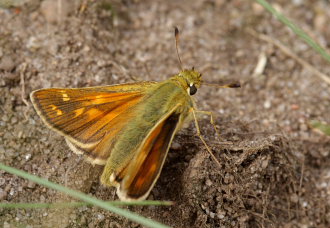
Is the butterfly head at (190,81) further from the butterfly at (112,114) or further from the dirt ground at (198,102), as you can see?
the dirt ground at (198,102)

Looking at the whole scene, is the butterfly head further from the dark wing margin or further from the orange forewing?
the orange forewing

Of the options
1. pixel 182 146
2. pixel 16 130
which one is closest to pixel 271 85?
pixel 182 146

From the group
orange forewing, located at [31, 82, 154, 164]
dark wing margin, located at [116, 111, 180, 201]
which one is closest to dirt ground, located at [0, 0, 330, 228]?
orange forewing, located at [31, 82, 154, 164]

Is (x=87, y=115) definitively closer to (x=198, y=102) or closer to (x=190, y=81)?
(x=190, y=81)

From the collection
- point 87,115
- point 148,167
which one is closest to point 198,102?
point 87,115

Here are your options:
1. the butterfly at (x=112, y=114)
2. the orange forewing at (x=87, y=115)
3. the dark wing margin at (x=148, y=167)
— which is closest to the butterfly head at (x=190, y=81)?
the butterfly at (x=112, y=114)
